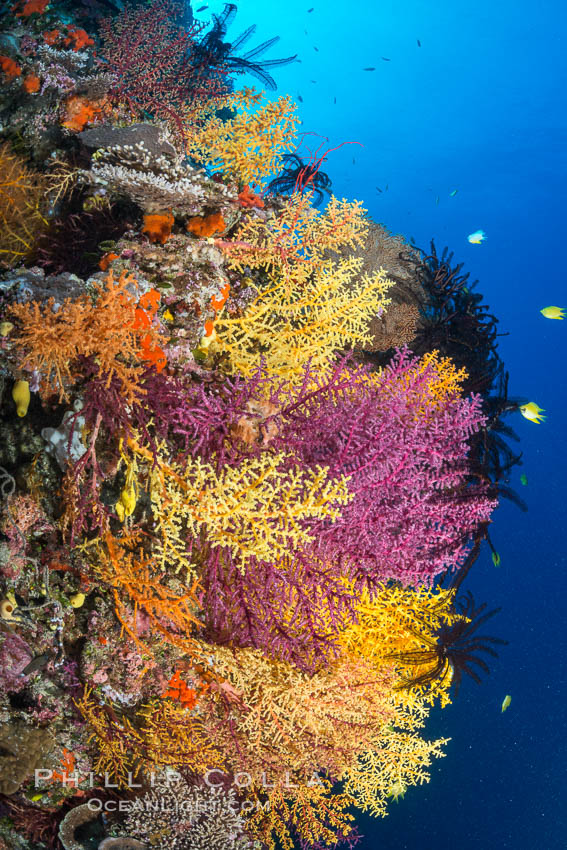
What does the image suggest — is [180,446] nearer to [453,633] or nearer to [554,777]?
[453,633]

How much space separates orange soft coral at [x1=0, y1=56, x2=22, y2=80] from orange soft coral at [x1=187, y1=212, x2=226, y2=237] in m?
2.84

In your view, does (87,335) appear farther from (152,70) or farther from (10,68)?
(10,68)

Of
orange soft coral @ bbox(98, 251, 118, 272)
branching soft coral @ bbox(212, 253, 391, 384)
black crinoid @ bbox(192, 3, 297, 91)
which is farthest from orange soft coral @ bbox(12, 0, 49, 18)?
branching soft coral @ bbox(212, 253, 391, 384)

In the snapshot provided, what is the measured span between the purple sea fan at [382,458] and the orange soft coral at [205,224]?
A: 1519 mm

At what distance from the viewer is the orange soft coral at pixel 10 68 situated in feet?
14.8

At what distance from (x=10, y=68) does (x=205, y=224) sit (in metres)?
3.04

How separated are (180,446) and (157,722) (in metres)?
2.39

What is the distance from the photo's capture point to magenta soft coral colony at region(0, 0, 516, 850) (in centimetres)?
285

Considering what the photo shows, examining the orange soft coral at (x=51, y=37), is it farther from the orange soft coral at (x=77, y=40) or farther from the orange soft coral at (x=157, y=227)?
the orange soft coral at (x=157, y=227)

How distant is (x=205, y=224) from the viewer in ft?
11.4

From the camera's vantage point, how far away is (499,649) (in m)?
19.5

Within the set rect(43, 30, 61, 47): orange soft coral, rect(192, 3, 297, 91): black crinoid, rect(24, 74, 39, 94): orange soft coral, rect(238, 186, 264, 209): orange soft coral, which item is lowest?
rect(238, 186, 264, 209): orange soft coral

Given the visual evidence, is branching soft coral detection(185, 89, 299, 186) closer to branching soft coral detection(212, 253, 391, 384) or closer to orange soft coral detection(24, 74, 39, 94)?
branching soft coral detection(212, 253, 391, 384)

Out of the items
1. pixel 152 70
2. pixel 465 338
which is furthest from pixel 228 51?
pixel 465 338
